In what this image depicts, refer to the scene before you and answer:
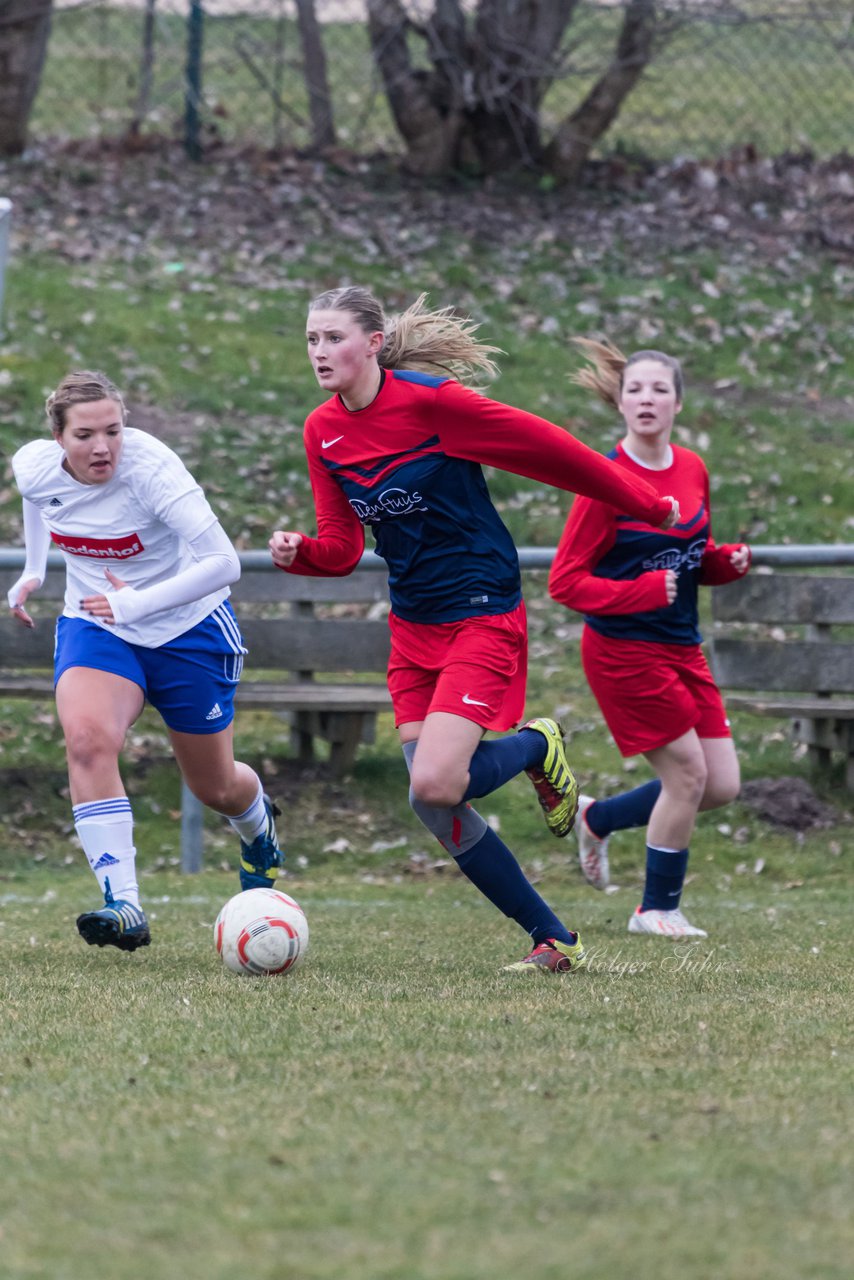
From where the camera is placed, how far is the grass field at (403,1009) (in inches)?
105

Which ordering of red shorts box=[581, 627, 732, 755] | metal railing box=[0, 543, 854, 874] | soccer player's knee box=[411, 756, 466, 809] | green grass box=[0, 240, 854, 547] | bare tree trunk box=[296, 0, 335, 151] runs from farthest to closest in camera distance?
1. bare tree trunk box=[296, 0, 335, 151]
2. green grass box=[0, 240, 854, 547]
3. metal railing box=[0, 543, 854, 874]
4. red shorts box=[581, 627, 732, 755]
5. soccer player's knee box=[411, 756, 466, 809]

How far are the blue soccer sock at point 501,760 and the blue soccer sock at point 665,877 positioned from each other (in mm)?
1251

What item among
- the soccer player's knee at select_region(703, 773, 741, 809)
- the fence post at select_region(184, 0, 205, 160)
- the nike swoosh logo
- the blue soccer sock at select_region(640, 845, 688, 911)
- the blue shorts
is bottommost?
the blue soccer sock at select_region(640, 845, 688, 911)

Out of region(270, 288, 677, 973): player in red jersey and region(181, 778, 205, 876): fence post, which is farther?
region(181, 778, 205, 876): fence post

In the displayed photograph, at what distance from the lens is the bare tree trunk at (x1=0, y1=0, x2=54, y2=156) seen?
1535cm

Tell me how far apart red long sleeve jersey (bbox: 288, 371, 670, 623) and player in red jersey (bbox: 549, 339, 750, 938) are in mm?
825

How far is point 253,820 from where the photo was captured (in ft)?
20.5

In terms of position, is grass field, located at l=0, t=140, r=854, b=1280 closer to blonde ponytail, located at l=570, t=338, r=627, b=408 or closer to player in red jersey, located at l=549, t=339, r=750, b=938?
player in red jersey, located at l=549, t=339, r=750, b=938

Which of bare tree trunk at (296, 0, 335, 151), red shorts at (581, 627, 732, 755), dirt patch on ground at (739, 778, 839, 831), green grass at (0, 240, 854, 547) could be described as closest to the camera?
red shorts at (581, 627, 732, 755)

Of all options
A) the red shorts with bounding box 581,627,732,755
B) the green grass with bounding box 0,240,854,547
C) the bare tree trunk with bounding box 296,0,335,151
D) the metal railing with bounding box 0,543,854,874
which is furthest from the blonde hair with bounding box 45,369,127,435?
the bare tree trunk with bounding box 296,0,335,151

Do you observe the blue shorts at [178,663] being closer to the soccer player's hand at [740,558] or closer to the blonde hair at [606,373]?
the blonde hair at [606,373]

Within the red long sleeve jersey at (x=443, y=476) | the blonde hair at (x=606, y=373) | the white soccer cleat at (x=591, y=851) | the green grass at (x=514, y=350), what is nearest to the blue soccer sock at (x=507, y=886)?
the red long sleeve jersey at (x=443, y=476)

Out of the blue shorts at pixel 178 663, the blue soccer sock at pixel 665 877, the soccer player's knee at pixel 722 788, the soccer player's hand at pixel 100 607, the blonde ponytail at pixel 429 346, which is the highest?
the blonde ponytail at pixel 429 346

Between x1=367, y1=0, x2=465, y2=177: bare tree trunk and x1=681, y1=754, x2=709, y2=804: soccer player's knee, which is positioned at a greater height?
x1=367, y1=0, x2=465, y2=177: bare tree trunk
